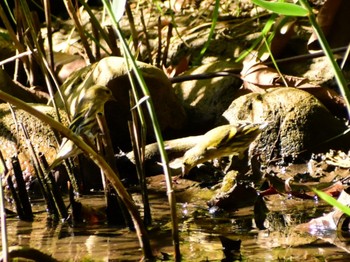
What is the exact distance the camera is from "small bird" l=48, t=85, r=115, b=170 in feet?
11.5

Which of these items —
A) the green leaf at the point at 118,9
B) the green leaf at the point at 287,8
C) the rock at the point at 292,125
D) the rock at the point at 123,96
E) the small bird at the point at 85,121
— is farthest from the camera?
the rock at the point at 123,96

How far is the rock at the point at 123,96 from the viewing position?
491 cm

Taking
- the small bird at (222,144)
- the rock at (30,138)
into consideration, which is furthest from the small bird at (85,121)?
the small bird at (222,144)

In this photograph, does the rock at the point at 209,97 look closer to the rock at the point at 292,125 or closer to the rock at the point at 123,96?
the rock at the point at 123,96

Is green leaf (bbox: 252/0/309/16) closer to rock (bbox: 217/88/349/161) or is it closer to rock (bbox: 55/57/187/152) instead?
rock (bbox: 217/88/349/161)

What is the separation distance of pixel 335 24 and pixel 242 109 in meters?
0.94

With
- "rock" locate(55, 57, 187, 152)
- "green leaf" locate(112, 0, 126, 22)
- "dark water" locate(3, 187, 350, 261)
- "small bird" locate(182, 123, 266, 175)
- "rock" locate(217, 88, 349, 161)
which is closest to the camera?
"green leaf" locate(112, 0, 126, 22)

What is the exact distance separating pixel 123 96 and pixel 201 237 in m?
2.02

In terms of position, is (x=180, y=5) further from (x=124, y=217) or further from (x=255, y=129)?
(x=124, y=217)

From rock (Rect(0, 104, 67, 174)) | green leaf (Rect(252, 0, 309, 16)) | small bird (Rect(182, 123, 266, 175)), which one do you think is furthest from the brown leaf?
green leaf (Rect(252, 0, 309, 16))

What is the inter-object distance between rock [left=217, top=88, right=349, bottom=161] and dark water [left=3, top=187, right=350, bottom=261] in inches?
32.9

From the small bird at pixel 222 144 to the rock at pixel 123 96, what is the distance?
2.66 feet

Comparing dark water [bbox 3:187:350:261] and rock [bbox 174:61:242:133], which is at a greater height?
rock [bbox 174:61:242:133]

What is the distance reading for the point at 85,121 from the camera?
375 cm
